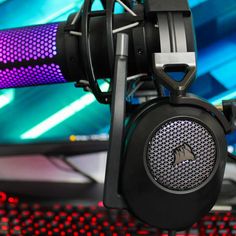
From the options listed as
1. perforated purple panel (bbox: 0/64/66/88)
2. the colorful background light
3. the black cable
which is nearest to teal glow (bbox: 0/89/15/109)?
the colorful background light

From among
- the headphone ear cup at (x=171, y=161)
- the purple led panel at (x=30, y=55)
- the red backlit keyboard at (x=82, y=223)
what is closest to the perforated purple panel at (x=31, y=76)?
the purple led panel at (x=30, y=55)

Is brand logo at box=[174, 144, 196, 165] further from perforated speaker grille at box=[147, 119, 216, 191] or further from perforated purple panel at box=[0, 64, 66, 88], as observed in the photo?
perforated purple panel at box=[0, 64, 66, 88]

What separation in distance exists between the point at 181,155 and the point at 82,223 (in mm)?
382

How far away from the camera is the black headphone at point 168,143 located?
34cm

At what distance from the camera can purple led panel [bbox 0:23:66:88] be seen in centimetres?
39

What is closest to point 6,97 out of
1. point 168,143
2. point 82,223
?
point 82,223

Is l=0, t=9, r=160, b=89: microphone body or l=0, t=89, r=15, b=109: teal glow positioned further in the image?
l=0, t=89, r=15, b=109: teal glow

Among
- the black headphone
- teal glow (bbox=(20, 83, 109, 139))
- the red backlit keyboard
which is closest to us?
the black headphone

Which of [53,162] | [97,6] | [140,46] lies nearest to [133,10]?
[140,46]

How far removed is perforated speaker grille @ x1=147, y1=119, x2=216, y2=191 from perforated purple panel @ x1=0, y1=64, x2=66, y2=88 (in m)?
0.14

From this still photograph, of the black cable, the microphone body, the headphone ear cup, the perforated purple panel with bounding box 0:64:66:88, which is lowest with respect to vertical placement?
the black cable

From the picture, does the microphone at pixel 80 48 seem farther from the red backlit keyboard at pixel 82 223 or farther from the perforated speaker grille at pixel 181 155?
the red backlit keyboard at pixel 82 223

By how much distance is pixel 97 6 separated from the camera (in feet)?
2.34

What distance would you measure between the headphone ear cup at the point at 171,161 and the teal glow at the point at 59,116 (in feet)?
1.46
